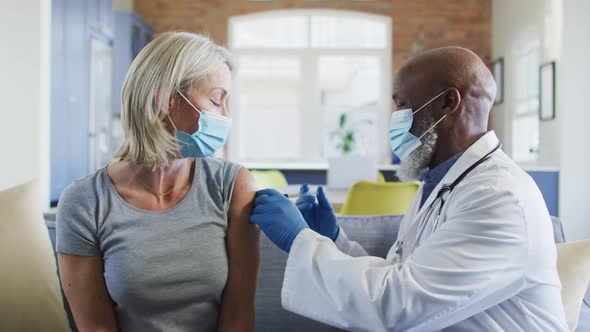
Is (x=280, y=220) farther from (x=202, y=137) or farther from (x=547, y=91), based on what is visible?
(x=547, y=91)

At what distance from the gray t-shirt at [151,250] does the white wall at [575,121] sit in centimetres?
322

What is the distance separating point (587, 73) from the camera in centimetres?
373

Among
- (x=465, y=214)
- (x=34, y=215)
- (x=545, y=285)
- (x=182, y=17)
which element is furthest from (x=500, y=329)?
(x=182, y=17)

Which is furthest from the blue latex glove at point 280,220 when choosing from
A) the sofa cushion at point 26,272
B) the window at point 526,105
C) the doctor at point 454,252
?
the window at point 526,105

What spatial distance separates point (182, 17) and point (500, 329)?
5.88 m

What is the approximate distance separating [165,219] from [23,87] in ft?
4.47

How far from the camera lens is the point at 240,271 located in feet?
4.07

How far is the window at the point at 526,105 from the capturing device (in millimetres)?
4793

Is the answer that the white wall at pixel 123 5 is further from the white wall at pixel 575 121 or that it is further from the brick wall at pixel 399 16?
the white wall at pixel 575 121

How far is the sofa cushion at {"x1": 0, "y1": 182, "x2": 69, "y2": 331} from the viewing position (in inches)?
55.7

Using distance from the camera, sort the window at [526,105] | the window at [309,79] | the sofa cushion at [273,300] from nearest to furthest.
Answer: the sofa cushion at [273,300], the window at [526,105], the window at [309,79]

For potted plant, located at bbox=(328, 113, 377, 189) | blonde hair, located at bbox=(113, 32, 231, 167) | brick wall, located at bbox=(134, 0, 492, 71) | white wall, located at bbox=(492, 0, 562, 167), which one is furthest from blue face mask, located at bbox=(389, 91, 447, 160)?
brick wall, located at bbox=(134, 0, 492, 71)

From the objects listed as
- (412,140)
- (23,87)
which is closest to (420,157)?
(412,140)

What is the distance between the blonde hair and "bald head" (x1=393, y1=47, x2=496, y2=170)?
1.51ft
